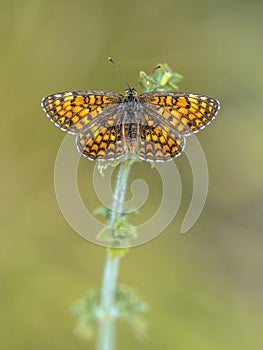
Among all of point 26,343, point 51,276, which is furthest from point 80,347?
point 51,276

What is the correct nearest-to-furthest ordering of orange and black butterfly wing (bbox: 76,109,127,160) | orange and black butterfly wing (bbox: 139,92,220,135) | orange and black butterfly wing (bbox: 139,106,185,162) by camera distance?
orange and black butterfly wing (bbox: 76,109,127,160) → orange and black butterfly wing (bbox: 139,106,185,162) → orange and black butterfly wing (bbox: 139,92,220,135)

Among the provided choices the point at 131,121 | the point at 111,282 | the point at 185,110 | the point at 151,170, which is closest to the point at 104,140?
the point at 131,121

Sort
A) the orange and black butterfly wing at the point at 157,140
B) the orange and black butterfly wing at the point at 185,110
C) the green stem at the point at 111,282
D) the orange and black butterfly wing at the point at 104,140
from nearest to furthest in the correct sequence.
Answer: the green stem at the point at 111,282 < the orange and black butterfly wing at the point at 104,140 < the orange and black butterfly wing at the point at 157,140 < the orange and black butterfly wing at the point at 185,110

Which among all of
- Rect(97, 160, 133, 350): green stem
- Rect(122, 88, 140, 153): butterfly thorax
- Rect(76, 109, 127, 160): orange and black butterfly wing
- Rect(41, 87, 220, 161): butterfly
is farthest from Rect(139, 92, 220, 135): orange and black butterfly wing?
Rect(97, 160, 133, 350): green stem

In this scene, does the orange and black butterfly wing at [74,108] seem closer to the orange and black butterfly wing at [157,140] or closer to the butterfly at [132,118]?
the butterfly at [132,118]

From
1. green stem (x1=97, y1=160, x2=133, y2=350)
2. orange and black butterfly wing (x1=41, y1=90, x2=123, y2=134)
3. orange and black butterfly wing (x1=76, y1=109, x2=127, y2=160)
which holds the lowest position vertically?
green stem (x1=97, y1=160, x2=133, y2=350)

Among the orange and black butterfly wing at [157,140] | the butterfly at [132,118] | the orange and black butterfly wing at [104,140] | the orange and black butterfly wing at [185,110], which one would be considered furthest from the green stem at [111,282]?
the orange and black butterfly wing at [185,110]

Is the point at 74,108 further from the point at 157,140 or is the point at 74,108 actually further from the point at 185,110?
the point at 185,110

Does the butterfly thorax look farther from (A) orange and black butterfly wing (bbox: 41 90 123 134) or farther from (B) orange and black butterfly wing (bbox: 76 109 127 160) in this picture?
(A) orange and black butterfly wing (bbox: 41 90 123 134)
